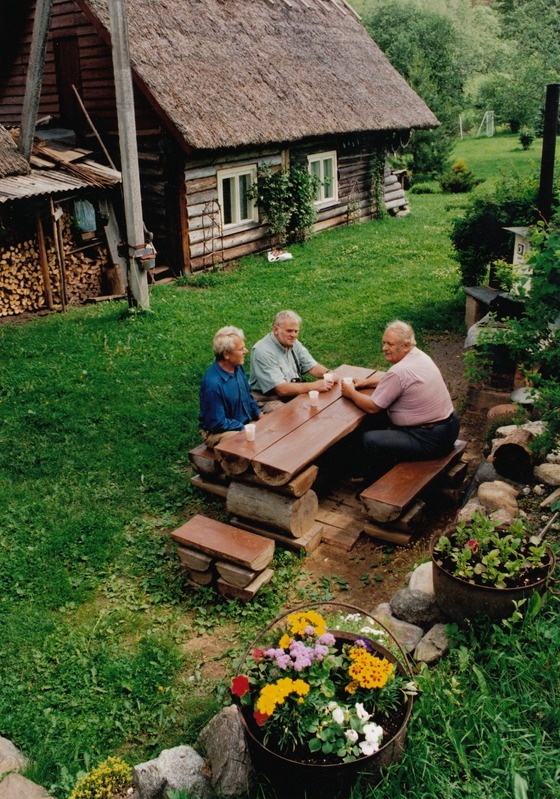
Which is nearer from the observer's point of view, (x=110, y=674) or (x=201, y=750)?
(x=201, y=750)

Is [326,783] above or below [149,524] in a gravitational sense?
above

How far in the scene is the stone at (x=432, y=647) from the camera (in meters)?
3.87

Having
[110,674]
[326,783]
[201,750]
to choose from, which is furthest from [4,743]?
[326,783]

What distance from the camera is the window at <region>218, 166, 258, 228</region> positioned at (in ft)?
46.5

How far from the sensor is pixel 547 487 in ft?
16.8

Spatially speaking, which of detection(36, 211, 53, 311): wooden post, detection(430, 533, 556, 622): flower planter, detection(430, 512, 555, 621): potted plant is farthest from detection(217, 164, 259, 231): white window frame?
detection(430, 533, 556, 622): flower planter

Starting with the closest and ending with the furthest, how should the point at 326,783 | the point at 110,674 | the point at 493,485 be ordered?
the point at 326,783, the point at 110,674, the point at 493,485

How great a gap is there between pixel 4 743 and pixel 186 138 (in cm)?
1003

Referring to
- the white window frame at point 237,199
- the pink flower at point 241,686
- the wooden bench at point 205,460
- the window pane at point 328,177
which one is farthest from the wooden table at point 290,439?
the window pane at point 328,177

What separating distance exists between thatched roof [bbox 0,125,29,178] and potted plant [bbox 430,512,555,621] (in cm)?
906

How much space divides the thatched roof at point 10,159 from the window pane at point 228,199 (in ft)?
14.4

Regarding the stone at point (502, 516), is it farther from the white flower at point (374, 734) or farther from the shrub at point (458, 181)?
the shrub at point (458, 181)

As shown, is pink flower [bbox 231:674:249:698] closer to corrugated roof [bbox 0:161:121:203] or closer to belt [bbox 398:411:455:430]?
belt [bbox 398:411:455:430]

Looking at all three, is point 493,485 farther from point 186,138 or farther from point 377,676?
point 186,138
